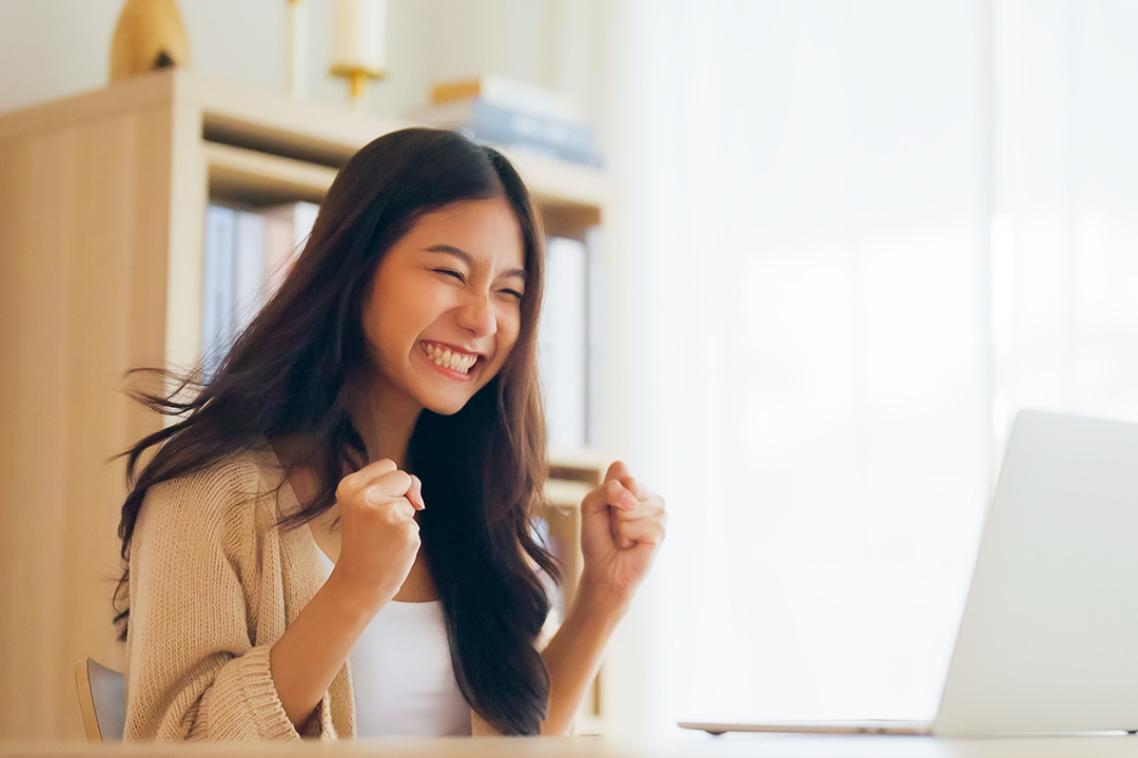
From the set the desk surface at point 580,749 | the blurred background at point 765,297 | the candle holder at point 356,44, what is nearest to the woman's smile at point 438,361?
the blurred background at point 765,297

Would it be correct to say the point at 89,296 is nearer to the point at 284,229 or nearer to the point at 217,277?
the point at 217,277

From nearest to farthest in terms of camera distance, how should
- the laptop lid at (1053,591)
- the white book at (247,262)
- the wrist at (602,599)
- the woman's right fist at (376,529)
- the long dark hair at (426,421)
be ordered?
the laptop lid at (1053,591)
the woman's right fist at (376,529)
the long dark hair at (426,421)
the wrist at (602,599)
the white book at (247,262)

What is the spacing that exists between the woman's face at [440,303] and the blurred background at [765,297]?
1.79ft

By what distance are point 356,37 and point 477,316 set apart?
3.58ft

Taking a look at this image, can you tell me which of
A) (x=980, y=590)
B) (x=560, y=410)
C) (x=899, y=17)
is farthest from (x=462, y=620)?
(x=899, y=17)

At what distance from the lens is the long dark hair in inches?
58.9

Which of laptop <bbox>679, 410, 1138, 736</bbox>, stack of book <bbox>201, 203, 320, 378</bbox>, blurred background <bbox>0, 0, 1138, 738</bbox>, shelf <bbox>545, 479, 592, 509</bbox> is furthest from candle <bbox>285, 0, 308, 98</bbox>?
laptop <bbox>679, 410, 1138, 736</bbox>

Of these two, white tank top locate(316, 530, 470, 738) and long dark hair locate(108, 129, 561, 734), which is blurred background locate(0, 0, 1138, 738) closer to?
long dark hair locate(108, 129, 561, 734)

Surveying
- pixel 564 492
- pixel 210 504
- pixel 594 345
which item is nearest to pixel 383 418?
pixel 210 504

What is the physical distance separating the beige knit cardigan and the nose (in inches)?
10.3

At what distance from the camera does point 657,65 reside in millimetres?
2717

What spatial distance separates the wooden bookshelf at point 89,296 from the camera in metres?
2.01

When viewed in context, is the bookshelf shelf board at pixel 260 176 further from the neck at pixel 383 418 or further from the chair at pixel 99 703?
the chair at pixel 99 703

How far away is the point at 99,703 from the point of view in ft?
4.45
